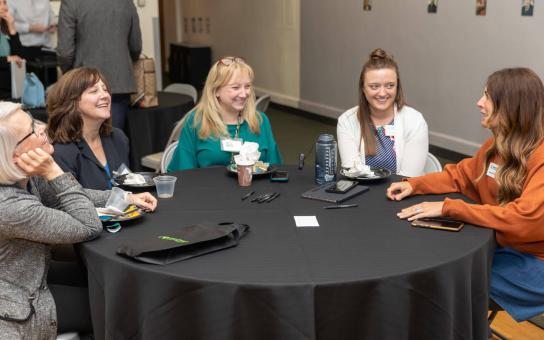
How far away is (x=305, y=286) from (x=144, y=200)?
0.89 meters

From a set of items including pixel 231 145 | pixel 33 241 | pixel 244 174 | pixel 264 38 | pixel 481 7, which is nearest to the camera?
pixel 33 241

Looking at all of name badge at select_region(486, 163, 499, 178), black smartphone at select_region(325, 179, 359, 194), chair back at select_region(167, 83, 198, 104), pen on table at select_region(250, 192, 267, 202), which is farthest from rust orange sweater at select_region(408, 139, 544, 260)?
chair back at select_region(167, 83, 198, 104)

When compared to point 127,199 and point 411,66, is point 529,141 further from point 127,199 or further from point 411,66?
point 411,66

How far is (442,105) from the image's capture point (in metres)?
6.50

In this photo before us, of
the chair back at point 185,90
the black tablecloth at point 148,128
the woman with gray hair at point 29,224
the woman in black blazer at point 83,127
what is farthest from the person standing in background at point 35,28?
the woman with gray hair at point 29,224

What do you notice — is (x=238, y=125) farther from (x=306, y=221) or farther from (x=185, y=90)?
(x=185, y=90)

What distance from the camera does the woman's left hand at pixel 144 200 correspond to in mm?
2346

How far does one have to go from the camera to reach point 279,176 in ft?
9.15

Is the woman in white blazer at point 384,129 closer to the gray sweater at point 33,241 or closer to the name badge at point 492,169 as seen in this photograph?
the name badge at point 492,169

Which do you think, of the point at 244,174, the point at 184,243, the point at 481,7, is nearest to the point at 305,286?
the point at 184,243

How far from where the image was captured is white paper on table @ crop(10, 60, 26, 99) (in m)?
4.62

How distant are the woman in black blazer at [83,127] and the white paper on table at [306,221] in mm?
995

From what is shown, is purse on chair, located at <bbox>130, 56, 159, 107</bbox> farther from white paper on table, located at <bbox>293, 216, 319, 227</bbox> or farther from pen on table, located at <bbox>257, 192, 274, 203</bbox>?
white paper on table, located at <bbox>293, 216, 319, 227</bbox>

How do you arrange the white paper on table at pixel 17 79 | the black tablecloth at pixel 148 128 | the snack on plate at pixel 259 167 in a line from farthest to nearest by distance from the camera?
the black tablecloth at pixel 148 128, the white paper on table at pixel 17 79, the snack on plate at pixel 259 167
